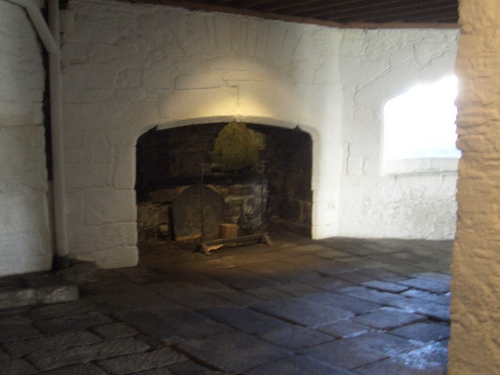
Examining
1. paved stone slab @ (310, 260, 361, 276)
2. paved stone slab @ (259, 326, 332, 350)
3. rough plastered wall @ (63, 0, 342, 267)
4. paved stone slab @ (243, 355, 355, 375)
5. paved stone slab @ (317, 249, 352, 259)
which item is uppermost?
rough plastered wall @ (63, 0, 342, 267)

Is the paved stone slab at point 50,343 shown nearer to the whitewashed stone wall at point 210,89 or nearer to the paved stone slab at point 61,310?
the paved stone slab at point 61,310

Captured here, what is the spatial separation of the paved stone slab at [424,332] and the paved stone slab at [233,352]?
2.42ft

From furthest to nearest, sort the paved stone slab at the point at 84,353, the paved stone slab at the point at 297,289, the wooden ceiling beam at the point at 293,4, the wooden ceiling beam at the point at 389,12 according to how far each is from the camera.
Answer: the wooden ceiling beam at the point at 389,12, the wooden ceiling beam at the point at 293,4, the paved stone slab at the point at 297,289, the paved stone slab at the point at 84,353

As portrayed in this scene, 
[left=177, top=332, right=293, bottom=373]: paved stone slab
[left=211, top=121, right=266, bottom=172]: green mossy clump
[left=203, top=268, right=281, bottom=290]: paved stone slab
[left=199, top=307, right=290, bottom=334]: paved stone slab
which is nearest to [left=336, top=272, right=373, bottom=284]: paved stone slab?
[left=203, top=268, right=281, bottom=290]: paved stone slab

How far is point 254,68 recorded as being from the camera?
5.00 metres

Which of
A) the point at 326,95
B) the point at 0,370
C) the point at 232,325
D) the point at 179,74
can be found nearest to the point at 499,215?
the point at 232,325

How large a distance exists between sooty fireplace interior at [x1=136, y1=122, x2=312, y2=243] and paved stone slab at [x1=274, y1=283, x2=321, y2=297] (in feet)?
5.30

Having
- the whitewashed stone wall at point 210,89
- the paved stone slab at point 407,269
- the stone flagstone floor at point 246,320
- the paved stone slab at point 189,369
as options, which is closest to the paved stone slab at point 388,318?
the stone flagstone floor at point 246,320

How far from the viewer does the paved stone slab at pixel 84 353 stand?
8.58 ft

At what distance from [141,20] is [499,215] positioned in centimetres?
325

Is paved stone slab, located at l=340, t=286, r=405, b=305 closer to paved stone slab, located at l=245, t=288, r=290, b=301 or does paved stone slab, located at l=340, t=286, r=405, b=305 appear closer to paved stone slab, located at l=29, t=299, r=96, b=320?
paved stone slab, located at l=245, t=288, r=290, b=301

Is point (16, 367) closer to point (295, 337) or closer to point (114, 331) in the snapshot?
point (114, 331)

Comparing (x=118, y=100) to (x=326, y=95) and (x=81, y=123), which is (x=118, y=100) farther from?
(x=326, y=95)

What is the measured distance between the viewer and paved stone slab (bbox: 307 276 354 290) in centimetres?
399
